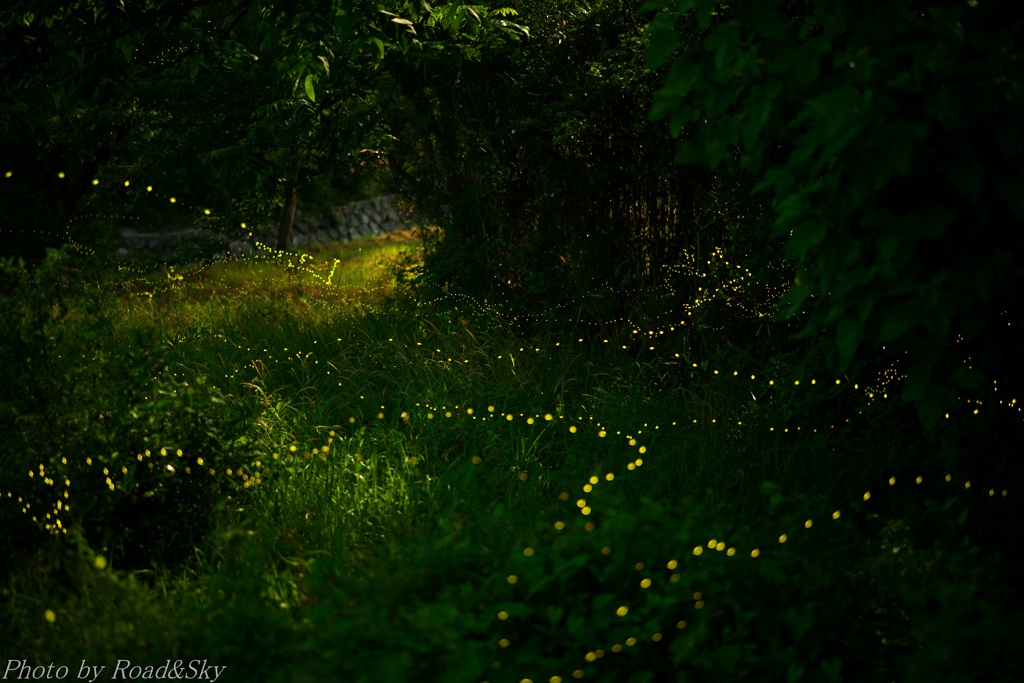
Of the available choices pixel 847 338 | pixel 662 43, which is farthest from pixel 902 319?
pixel 662 43

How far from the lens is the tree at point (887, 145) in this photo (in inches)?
80.2

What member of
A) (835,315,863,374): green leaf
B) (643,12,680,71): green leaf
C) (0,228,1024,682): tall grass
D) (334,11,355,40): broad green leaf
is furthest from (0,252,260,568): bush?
(835,315,863,374): green leaf

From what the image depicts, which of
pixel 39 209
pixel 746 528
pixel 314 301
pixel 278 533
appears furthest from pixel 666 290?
pixel 39 209

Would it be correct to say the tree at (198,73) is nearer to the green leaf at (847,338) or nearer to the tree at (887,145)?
the tree at (887,145)

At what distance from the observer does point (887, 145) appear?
2.01 meters

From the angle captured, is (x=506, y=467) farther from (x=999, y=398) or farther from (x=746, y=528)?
(x=999, y=398)

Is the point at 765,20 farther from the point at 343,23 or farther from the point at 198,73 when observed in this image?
the point at 198,73

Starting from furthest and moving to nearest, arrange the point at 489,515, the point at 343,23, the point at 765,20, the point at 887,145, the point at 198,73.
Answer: the point at 198,73 < the point at 489,515 < the point at 343,23 < the point at 765,20 < the point at 887,145

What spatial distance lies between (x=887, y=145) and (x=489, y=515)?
1981 mm

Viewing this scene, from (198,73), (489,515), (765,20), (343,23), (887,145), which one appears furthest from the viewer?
(198,73)

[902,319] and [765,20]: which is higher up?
[765,20]

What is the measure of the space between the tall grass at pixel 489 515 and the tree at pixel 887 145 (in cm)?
68

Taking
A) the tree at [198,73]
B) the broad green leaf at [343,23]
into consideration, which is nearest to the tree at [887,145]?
the broad green leaf at [343,23]

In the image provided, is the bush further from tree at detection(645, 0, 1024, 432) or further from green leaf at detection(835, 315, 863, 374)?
green leaf at detection(835, 315, 863, 374)
